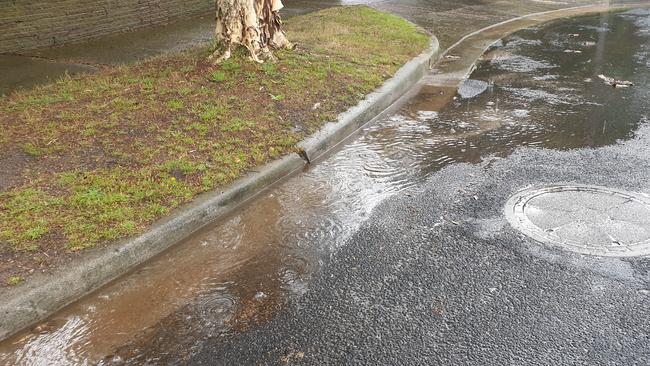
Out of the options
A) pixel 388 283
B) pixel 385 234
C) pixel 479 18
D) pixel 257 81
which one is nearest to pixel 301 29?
pixel 257 81

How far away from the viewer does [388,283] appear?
12.0 ft

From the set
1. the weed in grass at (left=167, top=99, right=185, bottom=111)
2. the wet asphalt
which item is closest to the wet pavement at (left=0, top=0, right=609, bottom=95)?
the weed in grass at (left=167, top=99, right=185, bottom=111)

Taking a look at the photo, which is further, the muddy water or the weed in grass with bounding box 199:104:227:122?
the weed in grass with bounding box 199:104:227:122

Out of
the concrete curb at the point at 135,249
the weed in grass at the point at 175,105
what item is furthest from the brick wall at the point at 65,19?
the concrete curb at the point at 135,249

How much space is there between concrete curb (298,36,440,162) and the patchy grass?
14 cm

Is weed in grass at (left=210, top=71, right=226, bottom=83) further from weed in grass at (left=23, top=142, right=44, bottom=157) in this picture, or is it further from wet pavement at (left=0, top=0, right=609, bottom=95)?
weed in grass at (left=23, top=142, right=44, bottom=157)

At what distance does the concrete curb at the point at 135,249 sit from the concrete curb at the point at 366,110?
0.5 inches

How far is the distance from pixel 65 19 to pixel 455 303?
8.82 meters

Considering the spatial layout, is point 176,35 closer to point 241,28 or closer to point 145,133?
point 241,28

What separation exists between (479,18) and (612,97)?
702 cm

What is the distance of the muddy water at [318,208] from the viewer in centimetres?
327

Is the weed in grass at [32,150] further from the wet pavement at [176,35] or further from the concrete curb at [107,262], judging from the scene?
the wet pavement at [176,35]

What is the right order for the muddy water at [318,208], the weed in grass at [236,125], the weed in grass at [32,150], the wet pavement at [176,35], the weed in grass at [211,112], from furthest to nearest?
the wet pavement at [176,35]
the weed in grass at [211,112]
the weed in grass at [236,125]
the weed in grass at [32,150]
the muddy water at [318,208]

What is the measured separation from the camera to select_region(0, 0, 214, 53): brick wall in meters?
8.83
